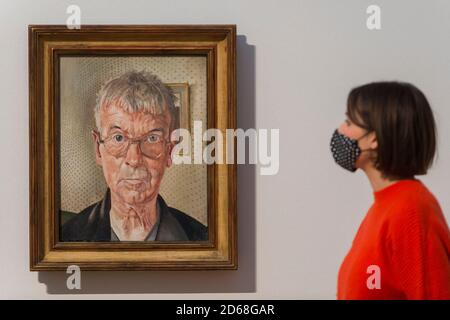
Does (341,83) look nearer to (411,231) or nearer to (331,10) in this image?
(331,10)

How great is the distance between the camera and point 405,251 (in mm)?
1447

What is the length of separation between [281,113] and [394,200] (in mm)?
308

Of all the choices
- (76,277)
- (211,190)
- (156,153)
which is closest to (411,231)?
(211,190)

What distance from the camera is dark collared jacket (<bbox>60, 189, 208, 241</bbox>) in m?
1.57

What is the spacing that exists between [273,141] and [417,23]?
41 centimetres

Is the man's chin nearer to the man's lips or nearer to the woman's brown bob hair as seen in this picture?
the man's lips

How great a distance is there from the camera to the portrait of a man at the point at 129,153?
156cm

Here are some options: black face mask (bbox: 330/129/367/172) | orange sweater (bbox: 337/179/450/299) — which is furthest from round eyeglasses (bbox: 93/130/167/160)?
orange sweater (bbox: 337/179/450/299)

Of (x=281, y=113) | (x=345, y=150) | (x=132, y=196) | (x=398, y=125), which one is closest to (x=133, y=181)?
(x=132, y=196)

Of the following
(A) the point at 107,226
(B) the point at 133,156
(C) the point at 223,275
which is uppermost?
(B) the point at 133,156

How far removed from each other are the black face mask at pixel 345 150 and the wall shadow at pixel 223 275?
→ 0.18 m

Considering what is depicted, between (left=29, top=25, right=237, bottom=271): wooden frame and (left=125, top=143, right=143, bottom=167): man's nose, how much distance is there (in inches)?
6.0

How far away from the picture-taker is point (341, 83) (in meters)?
1.57

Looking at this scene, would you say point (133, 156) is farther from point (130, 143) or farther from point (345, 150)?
point (345, 150)
